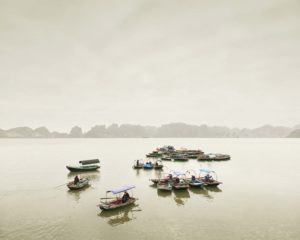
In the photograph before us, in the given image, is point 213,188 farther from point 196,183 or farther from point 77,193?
point 77,193

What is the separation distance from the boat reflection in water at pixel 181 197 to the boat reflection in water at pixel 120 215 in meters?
7.10

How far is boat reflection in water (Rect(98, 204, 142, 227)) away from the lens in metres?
27.8

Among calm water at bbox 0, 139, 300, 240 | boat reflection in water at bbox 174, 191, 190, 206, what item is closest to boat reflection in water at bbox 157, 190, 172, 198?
calm water at bbox 0, 139, 300, 240

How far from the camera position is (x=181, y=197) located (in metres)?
37.7

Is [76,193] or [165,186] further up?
[165,186]

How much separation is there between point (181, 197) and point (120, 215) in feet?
40.6

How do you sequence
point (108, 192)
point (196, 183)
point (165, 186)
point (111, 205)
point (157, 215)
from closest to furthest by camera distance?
1. point (157, 215)
2. point (111, 205)
3. point (108, 192)
4. point (165, 186)
5. point (196, 183)

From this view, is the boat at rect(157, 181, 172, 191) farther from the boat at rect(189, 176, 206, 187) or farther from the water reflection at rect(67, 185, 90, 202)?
the water reflection at rect(67, 185, 90, 202)

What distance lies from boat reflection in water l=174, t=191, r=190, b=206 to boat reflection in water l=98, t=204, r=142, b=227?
7.10m

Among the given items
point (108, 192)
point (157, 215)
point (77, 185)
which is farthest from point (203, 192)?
point (77, 185)

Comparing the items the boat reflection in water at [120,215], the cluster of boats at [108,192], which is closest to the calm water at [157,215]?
the boat reflection in water at [120,215]

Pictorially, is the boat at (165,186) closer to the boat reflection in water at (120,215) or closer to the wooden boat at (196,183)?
the wooden boat at (196,183)

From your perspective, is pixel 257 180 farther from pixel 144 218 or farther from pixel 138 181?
pixel 144 218

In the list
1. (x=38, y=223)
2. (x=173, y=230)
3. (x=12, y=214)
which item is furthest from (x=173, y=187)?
(x=12, y=214)
